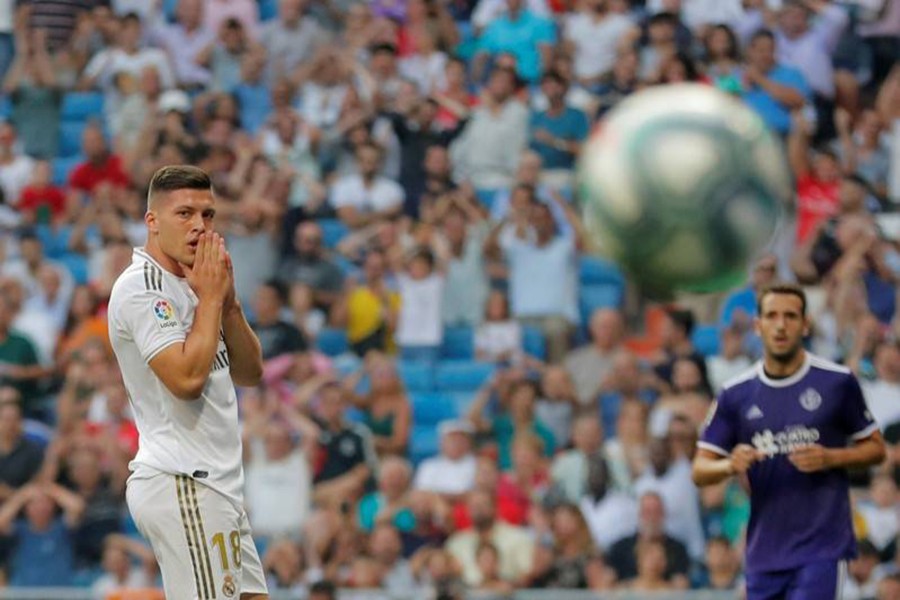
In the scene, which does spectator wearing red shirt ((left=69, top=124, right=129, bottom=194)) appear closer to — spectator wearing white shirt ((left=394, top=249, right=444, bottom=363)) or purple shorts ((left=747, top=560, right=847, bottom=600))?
spectator wearing white shirt ((left=394, top=249, right=444, bottom=363))

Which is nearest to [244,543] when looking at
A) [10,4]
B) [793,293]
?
[793,293]

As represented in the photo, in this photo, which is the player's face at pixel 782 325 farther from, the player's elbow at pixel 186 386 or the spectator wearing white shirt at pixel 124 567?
the spectator wearing white shirt at pixel 124 567

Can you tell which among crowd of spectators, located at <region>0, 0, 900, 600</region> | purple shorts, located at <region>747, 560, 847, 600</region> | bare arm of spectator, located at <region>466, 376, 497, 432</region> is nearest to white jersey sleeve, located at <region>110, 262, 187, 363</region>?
purple shorts, located at <region>747, 560, 847, 600</region>

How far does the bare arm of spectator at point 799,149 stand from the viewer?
510 inches

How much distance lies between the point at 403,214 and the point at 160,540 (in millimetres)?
7945

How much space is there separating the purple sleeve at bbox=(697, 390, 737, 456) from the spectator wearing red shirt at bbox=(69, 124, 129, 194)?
7.59 meters

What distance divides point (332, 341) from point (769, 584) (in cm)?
606

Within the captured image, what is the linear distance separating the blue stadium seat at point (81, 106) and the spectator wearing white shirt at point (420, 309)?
3723 millimetres

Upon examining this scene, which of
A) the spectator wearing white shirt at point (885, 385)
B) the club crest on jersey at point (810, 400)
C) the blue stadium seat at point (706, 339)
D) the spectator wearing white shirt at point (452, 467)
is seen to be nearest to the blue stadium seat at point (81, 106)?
the spectator wearing white shirt at point (452, 467)

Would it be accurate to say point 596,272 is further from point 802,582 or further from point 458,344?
point 802,582

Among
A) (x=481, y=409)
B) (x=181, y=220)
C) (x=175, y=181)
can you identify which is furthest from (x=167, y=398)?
(x=481, y=409)

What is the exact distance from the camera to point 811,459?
742 centimetres

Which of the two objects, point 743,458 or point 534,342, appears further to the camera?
point 534,342

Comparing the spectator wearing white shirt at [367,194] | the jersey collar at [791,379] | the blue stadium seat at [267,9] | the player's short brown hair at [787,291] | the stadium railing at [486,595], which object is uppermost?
the blue stadium seat at [267,9]
